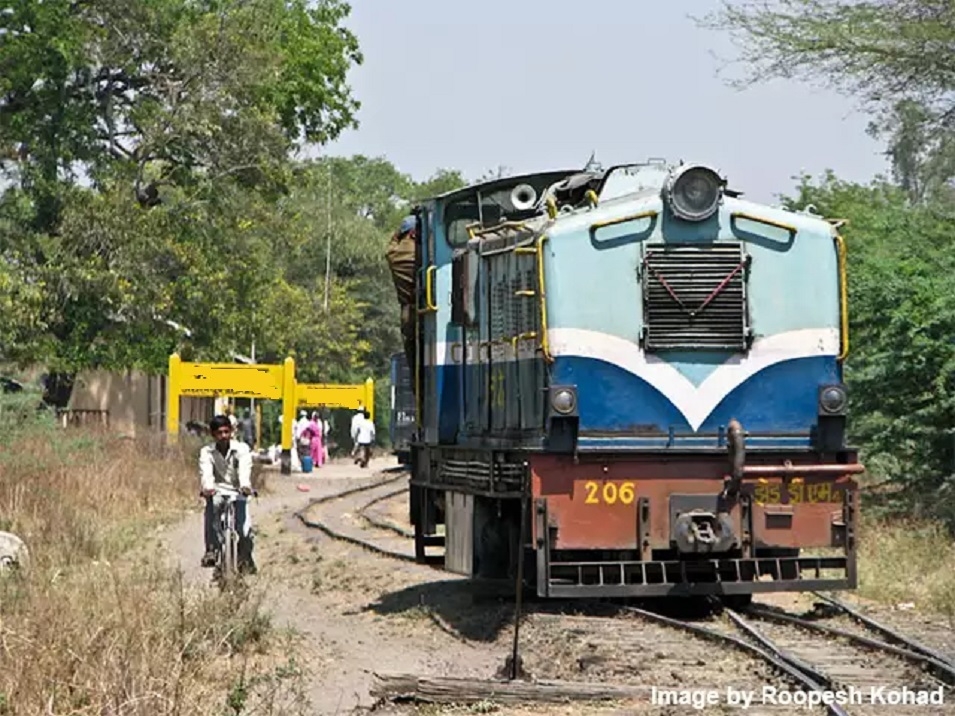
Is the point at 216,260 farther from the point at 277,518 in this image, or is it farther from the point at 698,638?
the point at 698,638

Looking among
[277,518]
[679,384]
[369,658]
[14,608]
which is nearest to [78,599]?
[14,608]

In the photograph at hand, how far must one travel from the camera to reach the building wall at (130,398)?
48.2 m

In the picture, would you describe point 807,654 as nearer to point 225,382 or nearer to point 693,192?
point 693,192

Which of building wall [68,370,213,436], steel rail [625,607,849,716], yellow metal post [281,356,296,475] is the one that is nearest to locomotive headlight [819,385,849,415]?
steel rail [625,607,849,716]

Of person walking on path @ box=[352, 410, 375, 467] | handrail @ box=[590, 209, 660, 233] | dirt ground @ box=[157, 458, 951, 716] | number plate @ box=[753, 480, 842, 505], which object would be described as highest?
handrail @ box=[590, 209, 660, 233]

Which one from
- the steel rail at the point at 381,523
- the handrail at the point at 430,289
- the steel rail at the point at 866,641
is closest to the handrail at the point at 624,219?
the handrail at the point at 430,289

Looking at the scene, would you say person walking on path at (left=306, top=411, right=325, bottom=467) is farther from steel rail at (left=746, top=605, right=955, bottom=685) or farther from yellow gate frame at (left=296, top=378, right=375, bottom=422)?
steel rail at (left=746, top=605, right=955, bottom=685)

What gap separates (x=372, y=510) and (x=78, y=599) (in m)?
19.1

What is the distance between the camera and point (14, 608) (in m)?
10.8

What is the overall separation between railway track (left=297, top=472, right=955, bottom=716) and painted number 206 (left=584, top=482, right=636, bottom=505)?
37.4 inches

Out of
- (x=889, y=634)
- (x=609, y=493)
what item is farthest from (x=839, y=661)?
(x=609, y=493)

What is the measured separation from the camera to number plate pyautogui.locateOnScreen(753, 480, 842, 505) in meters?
13.4

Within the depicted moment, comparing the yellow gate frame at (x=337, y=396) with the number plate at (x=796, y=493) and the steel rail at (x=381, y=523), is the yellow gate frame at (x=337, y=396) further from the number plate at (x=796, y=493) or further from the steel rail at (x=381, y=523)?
the number plate at (x=796, y=493)

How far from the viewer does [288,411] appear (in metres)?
37.9
